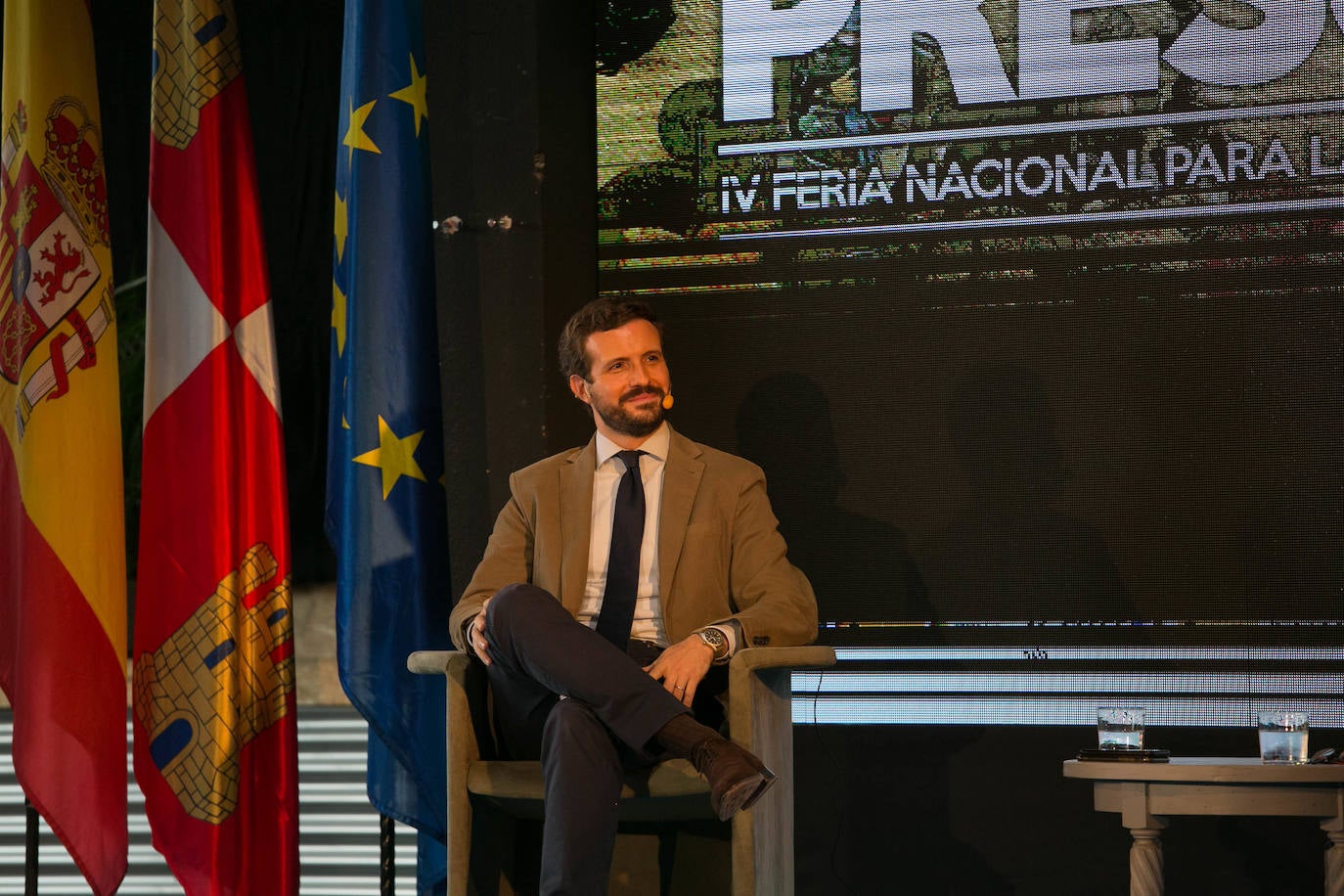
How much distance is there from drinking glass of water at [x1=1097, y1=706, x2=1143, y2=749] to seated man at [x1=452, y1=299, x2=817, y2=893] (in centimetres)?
60

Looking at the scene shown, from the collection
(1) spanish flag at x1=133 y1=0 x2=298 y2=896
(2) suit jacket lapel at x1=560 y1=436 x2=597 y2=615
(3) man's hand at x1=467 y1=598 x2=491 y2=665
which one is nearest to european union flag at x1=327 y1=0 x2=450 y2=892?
(1) spanish flag at x1=133 y1=0 x2=298 y2=896

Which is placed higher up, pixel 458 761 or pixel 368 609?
pixel 368 609

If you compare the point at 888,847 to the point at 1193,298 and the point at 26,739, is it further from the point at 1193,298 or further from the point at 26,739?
the point at 26,739

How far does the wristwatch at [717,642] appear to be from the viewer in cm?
272

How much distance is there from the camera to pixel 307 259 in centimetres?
A: 434

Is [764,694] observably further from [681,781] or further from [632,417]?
[632,417]

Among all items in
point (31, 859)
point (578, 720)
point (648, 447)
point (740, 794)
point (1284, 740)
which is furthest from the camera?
point (31, 859)

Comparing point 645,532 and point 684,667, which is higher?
point 645,532

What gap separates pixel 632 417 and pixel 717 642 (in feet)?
1.84

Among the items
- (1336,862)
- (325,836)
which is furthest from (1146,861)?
(325,836)

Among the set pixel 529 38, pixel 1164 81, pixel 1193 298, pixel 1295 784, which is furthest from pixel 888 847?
pixel 529 38

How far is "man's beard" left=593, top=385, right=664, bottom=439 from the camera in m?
3.07

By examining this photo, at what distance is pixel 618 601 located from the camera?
2986 millimetres

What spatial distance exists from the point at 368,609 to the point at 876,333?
1.42 meters
